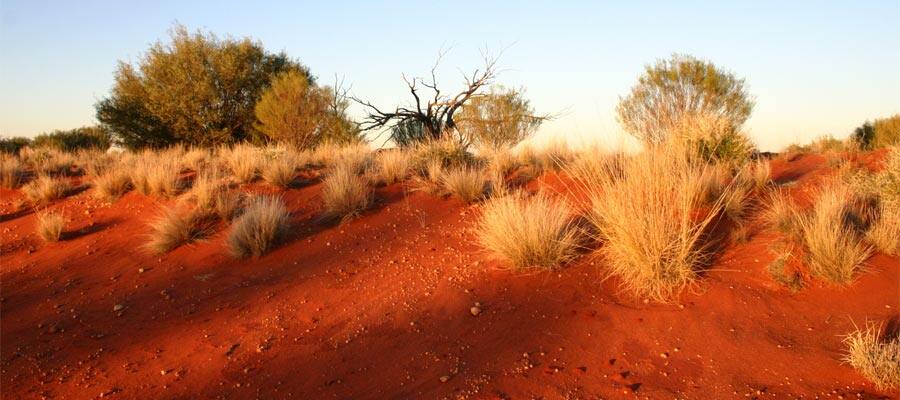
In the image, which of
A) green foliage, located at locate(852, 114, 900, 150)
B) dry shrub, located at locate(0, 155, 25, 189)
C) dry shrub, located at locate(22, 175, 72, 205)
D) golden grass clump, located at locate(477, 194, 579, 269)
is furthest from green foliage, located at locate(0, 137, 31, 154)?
green foliage, located at locate(852, 114, 900, 150)

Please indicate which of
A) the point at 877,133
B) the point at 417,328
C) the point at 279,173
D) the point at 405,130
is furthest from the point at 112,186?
the point at 877,133

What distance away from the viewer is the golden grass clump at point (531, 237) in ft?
22.4

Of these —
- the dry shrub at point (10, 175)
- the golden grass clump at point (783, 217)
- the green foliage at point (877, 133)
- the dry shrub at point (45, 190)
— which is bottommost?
the green foliage at point (877, 133)

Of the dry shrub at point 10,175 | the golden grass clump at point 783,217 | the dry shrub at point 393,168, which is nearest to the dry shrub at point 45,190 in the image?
the dry shrub at point 10,175

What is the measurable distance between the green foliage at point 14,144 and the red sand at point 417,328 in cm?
1863

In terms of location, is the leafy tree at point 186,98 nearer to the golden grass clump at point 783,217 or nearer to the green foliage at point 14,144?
the green foliage at point 14,144

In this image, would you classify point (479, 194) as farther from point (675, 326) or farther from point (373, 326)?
point (675, 326)

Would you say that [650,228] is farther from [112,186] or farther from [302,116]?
[302,116]

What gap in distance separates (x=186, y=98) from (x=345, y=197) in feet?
48.6

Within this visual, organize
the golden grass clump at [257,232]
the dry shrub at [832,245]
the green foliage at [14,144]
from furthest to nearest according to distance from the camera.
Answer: the green foliage at [14,144], the golden grass clump at [257,232], the dry shrub at [832,245]

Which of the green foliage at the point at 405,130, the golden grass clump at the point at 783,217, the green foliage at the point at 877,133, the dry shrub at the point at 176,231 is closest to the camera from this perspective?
the golden grass clump at the point at 783,217

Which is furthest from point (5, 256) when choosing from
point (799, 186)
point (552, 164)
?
point (799, 186)

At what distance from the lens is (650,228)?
20.2 feet

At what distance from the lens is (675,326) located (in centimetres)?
558
